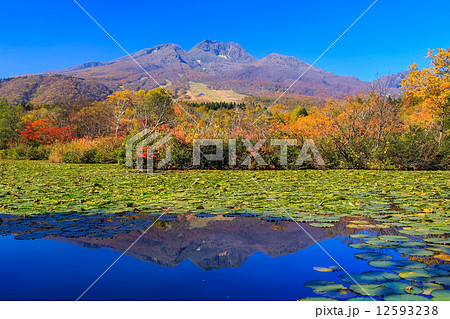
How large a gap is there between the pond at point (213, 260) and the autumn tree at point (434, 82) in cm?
2245

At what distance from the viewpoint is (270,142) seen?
16.6 metres

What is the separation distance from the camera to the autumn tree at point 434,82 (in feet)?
78.4

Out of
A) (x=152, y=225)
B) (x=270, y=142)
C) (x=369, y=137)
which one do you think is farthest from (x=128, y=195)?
(x=369, y=137)

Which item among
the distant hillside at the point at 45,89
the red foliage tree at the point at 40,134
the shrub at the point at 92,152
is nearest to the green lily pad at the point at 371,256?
the shrub at the point at 92,152

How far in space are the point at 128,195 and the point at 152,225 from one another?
287 centimetres

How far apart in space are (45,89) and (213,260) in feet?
339

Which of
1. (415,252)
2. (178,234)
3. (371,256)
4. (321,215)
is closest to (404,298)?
(371,256)

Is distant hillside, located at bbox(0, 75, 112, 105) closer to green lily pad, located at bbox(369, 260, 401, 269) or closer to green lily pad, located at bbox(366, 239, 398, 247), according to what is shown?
green lily pad, located at bbox(366, 239, 398, 247)

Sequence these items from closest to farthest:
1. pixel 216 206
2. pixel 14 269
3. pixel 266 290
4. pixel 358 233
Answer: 1. pixel 266 290
2. pixel 14 269
3. pixel 358 233
4. pixel 216 206

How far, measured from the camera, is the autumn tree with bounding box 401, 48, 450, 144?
23908mm

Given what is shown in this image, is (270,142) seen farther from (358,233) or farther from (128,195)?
(358,233)

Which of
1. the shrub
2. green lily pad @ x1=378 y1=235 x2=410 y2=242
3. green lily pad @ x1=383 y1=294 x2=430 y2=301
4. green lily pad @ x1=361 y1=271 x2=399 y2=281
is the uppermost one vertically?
the shrub

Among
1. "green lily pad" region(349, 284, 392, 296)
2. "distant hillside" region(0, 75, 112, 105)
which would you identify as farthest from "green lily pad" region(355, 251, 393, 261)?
"distant hillside" region(0, 75, 112, 105)

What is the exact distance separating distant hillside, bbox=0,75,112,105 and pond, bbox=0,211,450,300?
87.2 metres
